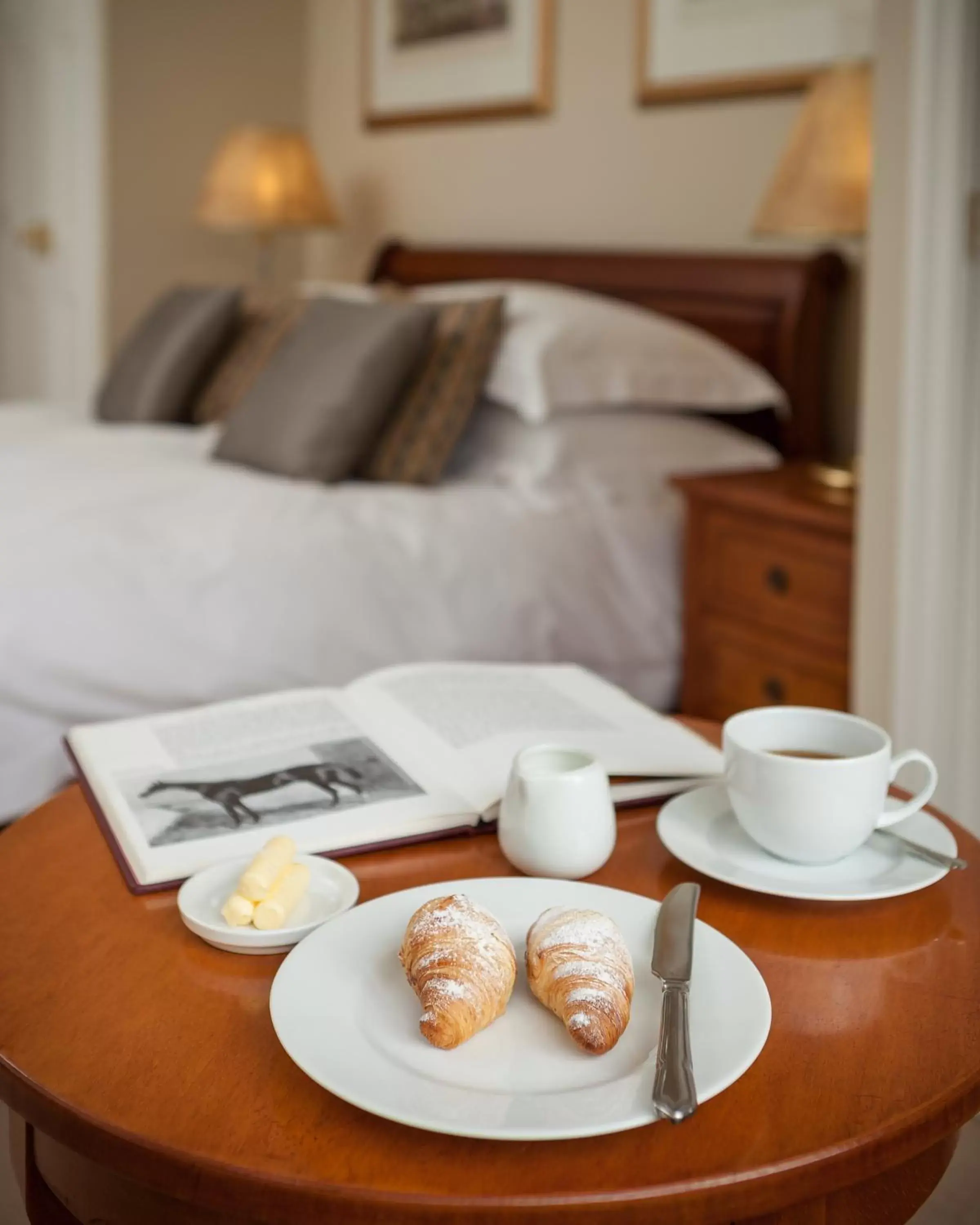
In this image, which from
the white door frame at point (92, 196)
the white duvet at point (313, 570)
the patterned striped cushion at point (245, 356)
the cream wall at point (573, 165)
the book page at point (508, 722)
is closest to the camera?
the book page at point (508, 722)

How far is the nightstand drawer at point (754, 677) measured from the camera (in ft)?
7.17

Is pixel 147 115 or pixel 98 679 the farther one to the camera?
pixel 147 115

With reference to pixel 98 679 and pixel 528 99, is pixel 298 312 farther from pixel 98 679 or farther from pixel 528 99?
pixel 98 679

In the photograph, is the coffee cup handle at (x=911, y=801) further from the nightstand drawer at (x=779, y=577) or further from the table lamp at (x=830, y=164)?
the table lamp at (x=830, y=164)

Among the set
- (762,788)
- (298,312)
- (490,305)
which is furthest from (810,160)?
(762,788)

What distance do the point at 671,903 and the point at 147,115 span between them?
4124 millimetres

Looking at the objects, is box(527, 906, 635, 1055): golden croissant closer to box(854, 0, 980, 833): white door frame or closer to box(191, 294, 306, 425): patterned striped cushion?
box(854, 0, 980, 833): white door frame

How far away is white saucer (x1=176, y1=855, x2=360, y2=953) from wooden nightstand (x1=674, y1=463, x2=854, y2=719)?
1.37 m

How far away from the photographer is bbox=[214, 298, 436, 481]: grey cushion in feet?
8.18

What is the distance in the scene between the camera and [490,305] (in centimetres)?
257

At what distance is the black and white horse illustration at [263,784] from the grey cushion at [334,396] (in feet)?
4.80

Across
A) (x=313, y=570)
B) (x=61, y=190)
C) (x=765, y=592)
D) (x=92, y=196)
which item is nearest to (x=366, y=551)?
(x=313, y=570)

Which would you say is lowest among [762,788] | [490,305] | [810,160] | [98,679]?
[98,679]

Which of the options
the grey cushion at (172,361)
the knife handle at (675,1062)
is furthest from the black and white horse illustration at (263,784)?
the grey cushion at (172,361)
